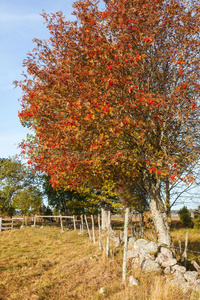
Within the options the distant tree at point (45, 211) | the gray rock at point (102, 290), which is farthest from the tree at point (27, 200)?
the gray rock at point (102, 290)

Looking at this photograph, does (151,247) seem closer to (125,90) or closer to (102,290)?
(102,290)

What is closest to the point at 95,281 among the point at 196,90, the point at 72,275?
the point at 72,275

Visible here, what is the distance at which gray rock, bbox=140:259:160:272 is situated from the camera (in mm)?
9789

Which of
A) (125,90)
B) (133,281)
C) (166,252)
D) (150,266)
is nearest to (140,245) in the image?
(166,252)

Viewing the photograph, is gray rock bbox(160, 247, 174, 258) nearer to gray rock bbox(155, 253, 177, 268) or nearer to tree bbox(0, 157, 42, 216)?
gray rock bbox(155, 253, 177, 268)

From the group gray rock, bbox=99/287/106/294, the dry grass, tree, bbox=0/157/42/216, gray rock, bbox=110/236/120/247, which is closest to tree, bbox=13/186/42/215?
tree, bbox=0/157/42/216

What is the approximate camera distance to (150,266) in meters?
Answer: 9.88

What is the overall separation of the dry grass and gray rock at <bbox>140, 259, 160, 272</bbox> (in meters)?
0.37

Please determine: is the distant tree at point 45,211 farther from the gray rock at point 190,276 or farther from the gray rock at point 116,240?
the gray rock at point 190,276

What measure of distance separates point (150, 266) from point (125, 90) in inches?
287

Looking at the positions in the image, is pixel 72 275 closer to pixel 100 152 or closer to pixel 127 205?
pixel 100 152

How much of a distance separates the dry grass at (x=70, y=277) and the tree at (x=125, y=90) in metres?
3.60

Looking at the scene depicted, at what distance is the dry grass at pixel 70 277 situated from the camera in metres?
8.05

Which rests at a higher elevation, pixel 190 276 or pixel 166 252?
pixel 166 252
